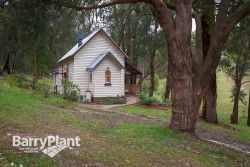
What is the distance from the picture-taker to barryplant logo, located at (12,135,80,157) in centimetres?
851

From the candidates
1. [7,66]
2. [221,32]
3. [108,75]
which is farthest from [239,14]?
[7,66]

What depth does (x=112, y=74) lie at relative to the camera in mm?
35531

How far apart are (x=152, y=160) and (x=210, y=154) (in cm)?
293

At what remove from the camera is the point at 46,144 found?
9.06m

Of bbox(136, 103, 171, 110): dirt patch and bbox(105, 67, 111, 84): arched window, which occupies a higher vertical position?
bbox(105, 67, 111, 84): arched window

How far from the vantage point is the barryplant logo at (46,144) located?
851cm

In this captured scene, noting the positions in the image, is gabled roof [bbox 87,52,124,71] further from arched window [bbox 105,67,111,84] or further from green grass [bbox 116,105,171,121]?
green grass [bbox 116,105,171,121]

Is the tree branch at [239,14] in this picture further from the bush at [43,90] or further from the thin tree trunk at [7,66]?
the thin tree trunk at [7,66]

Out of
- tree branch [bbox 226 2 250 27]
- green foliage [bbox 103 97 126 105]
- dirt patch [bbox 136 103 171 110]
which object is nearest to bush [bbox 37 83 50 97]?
green foliage [bbox 103 97 126 105]

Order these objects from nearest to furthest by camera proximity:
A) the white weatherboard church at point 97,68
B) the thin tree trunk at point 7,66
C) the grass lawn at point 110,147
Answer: the grass lawn at point 110,147 < the white weatherboard church at point 97,68 < the thin tree trunk at point 7,66

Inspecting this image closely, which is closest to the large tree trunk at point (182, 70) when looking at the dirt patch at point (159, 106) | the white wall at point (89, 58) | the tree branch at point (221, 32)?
the tree branch at point (221, 32)

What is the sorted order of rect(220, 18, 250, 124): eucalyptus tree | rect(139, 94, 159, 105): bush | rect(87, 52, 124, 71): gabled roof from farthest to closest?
1. rect(87, 52, 124, 71): gabled roof
2. rect(139, 94, 159, 105): bush
3. rect(220, 18, 250, 124): eucalyptus tree

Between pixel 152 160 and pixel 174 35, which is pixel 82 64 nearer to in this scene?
pixel 174 35

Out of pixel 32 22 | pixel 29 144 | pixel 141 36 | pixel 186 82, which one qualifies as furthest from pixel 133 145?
pixel 141 36
